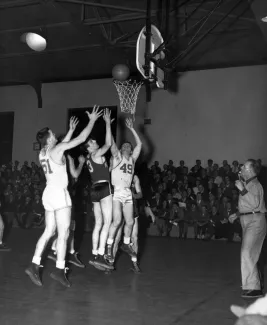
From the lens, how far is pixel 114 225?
7.38 m

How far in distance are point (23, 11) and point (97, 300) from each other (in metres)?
9.91

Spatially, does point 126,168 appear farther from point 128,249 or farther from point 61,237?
point 61,237

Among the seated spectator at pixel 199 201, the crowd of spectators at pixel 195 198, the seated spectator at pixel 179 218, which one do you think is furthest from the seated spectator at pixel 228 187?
the seated spectator at pixel 179 218

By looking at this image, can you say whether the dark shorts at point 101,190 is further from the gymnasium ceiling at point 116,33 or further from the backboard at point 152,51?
the gymnasium ceiling at point 116,33

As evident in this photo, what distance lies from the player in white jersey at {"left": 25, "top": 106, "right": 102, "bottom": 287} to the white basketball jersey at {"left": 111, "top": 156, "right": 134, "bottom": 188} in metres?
1.45

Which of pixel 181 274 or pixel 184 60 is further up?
pixel 184 60

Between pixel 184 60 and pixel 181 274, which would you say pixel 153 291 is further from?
pixel 184 60

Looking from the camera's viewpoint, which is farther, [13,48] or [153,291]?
[13,48]

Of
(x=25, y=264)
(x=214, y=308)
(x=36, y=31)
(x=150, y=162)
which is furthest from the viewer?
(x=150, y=162)

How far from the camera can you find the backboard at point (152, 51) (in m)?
8.51

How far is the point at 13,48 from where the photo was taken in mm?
15570

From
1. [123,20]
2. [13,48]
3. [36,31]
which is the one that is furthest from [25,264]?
[13,48]

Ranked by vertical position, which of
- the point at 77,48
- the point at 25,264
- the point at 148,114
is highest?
the point at 77,48

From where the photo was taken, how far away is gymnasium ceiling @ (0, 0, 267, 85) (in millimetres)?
11781
